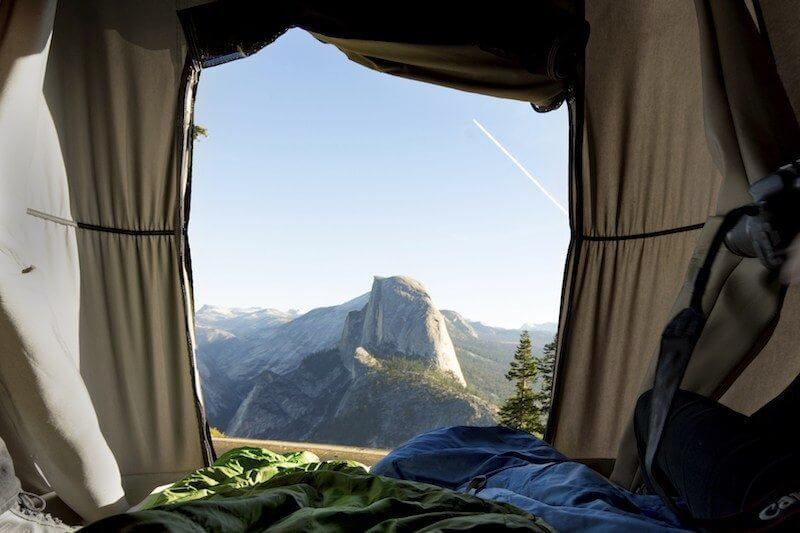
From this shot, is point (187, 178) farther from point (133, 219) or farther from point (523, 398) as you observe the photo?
point (523, 398)

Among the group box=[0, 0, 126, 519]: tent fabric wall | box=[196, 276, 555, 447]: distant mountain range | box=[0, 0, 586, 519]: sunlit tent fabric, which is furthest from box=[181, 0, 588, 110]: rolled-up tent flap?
box=[196, 276, 555, 447]: distant mountain range

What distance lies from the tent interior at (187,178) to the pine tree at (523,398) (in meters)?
6.71

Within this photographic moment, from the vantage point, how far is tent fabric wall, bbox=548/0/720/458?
1771 millimetres

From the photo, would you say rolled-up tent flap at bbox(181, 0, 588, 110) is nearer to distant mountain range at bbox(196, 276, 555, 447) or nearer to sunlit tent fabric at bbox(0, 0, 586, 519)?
sunlit tent fabric at bbox(0, 0, 586, 519)

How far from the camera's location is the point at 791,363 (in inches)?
48.2

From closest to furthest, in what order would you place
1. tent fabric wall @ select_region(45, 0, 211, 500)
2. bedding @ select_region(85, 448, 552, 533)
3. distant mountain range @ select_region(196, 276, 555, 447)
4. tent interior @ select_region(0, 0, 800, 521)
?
bedding @ select_region(85, 448, 552, 533) → tent interior @ select_region(0, 0, 800, 521) → tent fabric wall @ select_region(45, 0, 211, 500) → distant mountain range @ select_region(196, 276, 555, 447)

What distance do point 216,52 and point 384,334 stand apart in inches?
1160

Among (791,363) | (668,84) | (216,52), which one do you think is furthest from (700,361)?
(216,52)

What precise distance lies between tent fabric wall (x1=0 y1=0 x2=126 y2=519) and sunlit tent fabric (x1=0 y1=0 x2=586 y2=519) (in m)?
0.05

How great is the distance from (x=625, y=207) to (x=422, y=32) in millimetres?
1133

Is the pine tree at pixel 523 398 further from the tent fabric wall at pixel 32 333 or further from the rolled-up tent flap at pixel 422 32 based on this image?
the tent fabric wall at pixel 32 333

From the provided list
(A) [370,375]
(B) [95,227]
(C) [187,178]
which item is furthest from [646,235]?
(A) [370,375]

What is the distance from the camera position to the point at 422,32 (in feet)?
5.80

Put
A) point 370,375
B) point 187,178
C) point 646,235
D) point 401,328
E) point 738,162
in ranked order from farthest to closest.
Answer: point 401,328 → point 370,375 → point 187,178 → point 646,235 → point 738,162
